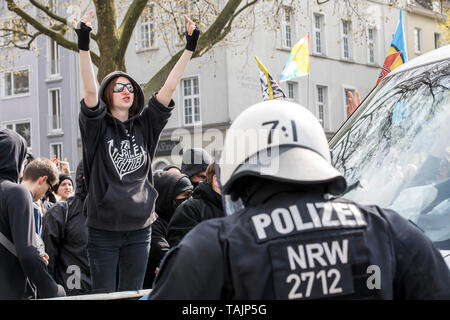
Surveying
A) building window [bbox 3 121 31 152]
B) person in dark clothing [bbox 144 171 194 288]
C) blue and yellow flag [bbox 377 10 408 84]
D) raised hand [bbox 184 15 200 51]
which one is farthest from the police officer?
building window [bbox 3 121 31 152]

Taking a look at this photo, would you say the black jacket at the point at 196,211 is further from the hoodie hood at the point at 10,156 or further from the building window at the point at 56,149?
the building window at the point at 56,149

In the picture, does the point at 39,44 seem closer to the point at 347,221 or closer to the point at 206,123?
the point at 206,123

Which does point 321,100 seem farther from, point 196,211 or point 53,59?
point 196,211

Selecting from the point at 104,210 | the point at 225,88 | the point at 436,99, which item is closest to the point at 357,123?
the point at 436,99

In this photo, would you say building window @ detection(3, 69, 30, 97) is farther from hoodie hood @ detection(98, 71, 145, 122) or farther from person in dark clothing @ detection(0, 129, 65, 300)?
person in dark clothing @ detection(0, 129, 65, 300)

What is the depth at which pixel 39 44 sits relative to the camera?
39.6m

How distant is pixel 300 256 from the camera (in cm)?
183

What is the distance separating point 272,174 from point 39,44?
3953cm

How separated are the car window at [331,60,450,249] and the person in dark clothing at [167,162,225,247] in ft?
5.48

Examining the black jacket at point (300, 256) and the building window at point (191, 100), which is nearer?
the black jacket at point (300, 256)

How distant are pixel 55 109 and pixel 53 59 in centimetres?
278

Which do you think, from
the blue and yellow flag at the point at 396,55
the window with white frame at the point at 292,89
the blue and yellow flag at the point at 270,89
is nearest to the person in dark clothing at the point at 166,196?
the blue and yellow flag at the point at 270,89

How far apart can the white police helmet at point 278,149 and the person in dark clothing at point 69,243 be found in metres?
3.46

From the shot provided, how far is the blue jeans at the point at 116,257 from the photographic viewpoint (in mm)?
4312
